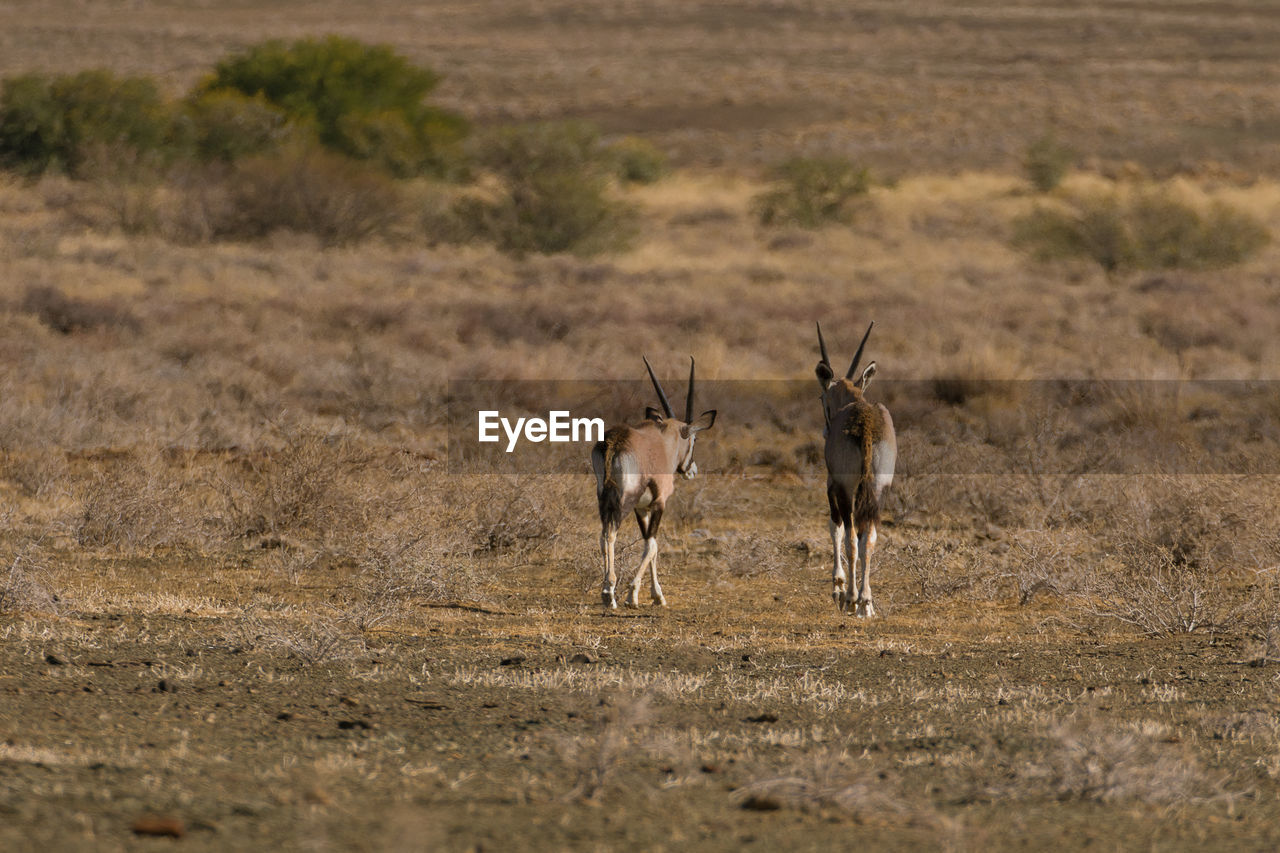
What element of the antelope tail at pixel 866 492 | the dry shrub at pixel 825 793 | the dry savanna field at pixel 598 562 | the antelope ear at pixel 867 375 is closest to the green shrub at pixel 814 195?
the dry savanna field at pixel 598 562

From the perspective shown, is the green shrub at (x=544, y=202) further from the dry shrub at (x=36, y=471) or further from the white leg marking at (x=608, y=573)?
the white leg marking at (x=608, y=573)

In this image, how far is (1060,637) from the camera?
31.4 feet

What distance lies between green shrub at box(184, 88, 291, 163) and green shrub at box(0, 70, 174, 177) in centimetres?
94

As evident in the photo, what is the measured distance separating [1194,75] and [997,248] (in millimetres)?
55652

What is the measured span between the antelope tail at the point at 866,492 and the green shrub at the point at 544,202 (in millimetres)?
28737

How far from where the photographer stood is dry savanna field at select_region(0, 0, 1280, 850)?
5383mm

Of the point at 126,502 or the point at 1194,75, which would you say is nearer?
the point at 126,502

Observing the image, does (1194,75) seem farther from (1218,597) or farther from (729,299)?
(1218,597)

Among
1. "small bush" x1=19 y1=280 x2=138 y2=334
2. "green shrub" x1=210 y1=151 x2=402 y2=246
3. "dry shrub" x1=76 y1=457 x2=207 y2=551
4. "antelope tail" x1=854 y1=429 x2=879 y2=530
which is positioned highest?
"green shrub" x1=210 y1=151 x2=402 y2=246

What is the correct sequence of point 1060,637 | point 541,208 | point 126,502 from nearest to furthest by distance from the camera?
point 1060,637
point 126,502
point 541,208

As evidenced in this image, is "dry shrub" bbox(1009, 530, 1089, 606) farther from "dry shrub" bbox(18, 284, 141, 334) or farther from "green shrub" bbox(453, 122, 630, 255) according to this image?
"green shrub" bbox(453, 122, 630, 255)

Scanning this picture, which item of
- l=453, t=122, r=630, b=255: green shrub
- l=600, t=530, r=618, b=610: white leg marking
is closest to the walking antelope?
l=600, t=530, r=618, b=610: white leg marking

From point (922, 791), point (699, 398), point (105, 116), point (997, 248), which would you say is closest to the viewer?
point (922, 791)

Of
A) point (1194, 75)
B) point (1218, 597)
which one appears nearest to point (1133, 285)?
point (1218, 597)
